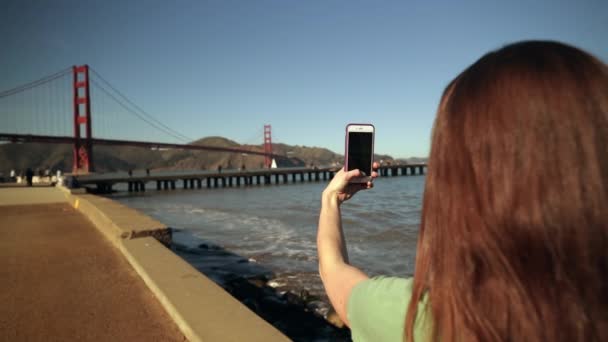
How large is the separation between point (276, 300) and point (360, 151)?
4195 mm

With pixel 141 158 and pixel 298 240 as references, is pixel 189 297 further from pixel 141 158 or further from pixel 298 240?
pixel 141 158

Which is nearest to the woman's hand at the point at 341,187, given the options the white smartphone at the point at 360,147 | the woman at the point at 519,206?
the white smartphone at the point at 360,147

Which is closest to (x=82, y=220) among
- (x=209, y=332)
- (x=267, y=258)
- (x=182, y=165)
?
(x=267, y=258)

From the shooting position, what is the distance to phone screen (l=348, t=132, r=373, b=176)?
5.29ft

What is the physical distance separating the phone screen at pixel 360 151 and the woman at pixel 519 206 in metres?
0.83

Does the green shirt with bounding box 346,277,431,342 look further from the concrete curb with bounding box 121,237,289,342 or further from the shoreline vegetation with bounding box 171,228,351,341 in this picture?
the shoreline vegetation with bounding box 171,228,351,341

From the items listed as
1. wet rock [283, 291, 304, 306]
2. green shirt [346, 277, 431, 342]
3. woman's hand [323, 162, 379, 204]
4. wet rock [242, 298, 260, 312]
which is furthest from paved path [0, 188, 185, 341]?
wet rock [283, 291, 304, 306]

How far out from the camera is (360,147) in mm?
1705

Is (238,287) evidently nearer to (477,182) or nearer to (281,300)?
(281,300)

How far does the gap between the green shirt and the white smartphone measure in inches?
28.8

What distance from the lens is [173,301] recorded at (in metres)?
2.75

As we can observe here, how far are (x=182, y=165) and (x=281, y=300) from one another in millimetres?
167228

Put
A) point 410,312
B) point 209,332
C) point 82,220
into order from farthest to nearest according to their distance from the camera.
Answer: point 82,220 → point 209,332 → point 410,312

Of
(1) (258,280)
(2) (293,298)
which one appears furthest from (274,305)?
(1) (258,280)
